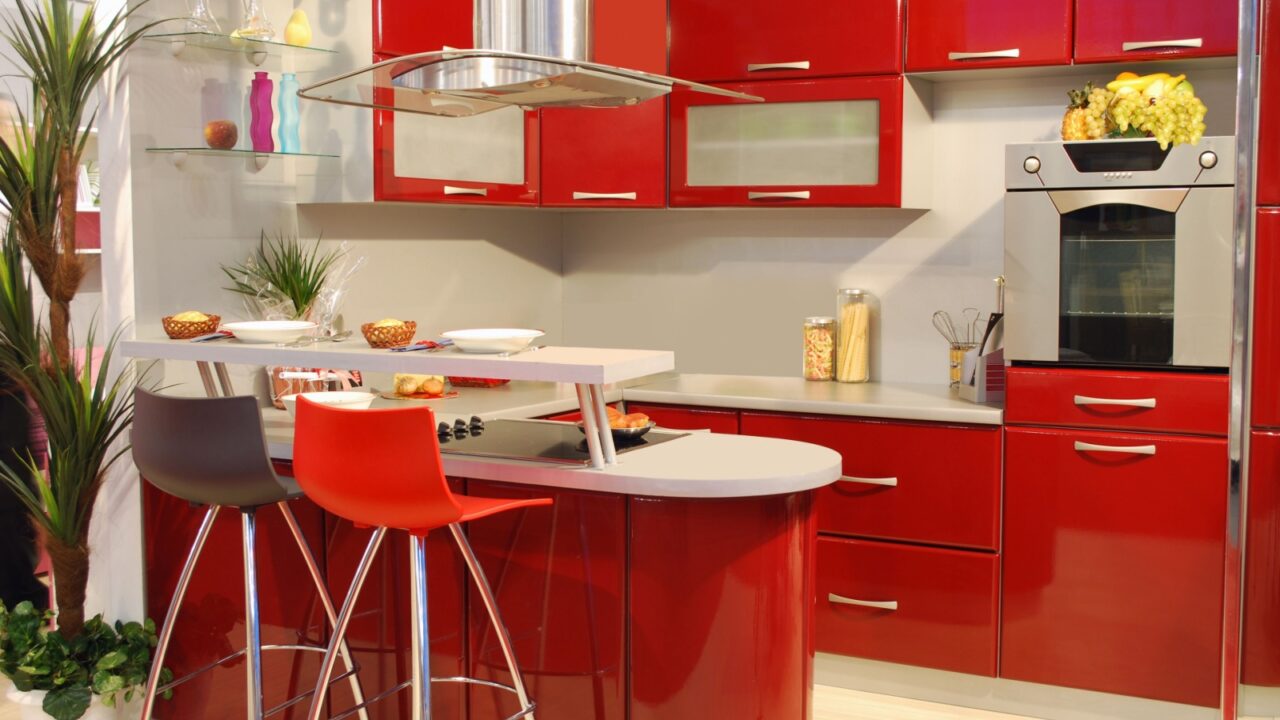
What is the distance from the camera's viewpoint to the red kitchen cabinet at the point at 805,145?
4035mm

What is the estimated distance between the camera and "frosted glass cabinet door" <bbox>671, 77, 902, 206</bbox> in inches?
159

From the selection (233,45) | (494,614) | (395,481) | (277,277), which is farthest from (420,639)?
(233,45)

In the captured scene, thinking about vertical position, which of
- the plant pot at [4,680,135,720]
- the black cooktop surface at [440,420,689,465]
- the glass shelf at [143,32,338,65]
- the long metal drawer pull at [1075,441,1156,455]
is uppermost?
the glass shelf at [143,32,338,65]

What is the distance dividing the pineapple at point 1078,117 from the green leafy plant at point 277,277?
2173 millimetres

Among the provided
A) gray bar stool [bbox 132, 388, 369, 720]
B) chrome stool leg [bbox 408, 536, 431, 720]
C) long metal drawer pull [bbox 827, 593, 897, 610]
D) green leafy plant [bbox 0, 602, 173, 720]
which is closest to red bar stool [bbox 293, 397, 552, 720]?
chrome stool leg [bbox 408, 536, 431, 720]

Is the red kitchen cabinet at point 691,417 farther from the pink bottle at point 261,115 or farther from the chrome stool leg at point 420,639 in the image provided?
the chrome stool leg at point 420,639

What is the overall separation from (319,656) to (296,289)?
3.49 feet

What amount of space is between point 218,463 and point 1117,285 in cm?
243

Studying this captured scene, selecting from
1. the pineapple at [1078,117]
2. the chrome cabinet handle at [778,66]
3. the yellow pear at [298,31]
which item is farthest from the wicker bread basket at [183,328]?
the pineapple at [1078,117]

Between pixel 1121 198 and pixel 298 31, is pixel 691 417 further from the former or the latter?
pixel 298 31

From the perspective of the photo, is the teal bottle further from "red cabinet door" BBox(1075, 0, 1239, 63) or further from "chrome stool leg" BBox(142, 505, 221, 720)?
"red cabinet door" BBox(1075, 0, 1239, 63)

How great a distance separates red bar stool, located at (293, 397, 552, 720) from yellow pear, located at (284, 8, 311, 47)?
1371mm

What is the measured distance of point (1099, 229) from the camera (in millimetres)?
3617

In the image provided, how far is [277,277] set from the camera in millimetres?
3680
